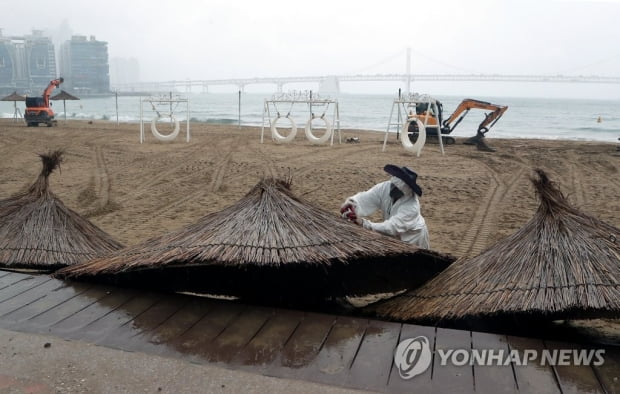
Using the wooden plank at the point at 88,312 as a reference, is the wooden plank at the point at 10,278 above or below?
above

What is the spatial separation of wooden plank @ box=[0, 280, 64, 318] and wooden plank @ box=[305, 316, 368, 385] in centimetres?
144

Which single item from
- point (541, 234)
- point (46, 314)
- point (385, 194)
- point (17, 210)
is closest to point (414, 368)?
point (541, 234)

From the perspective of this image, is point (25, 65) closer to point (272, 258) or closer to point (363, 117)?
point (363, 117)

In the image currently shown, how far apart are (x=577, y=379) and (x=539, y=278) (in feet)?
1.76

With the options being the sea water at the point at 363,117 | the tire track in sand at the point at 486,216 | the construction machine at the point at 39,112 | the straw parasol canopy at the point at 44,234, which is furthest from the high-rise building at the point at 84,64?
the straw parasol canopy at the point at 44,234

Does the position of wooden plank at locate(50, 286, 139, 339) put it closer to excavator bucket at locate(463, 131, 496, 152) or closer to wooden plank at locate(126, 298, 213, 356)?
wooden plank at locate(126, 298, 213, 356)

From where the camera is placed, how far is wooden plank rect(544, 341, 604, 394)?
1.80 meters

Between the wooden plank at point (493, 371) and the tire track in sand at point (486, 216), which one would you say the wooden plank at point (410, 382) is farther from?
the tire track in sand at point (486, 216)

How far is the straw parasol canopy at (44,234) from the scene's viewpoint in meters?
3.25

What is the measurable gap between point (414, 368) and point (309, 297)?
112 cm

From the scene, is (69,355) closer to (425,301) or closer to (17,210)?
(425,301)

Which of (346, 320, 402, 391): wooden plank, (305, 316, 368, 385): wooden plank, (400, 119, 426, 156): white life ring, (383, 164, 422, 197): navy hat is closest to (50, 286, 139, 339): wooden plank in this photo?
(305, 316, 368, 385): wooden plank

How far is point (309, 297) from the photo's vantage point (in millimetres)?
2988

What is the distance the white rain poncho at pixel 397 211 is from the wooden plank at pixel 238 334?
1256mm
